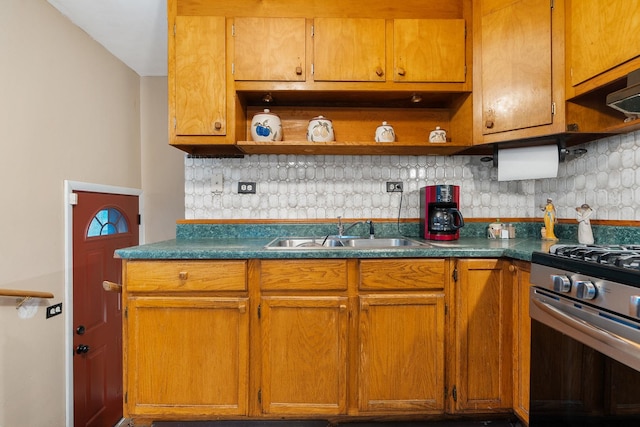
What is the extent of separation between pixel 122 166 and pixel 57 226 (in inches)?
32.4

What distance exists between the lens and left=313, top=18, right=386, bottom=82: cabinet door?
6.00ft

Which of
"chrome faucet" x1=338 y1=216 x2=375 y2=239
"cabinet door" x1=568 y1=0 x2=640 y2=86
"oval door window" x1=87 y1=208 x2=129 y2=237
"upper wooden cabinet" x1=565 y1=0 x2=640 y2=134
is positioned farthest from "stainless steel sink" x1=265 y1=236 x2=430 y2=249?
"oval door window" x1=87 y1=208 x2=129 y2=237

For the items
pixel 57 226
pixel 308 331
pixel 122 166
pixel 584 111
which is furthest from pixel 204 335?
pixel 584 111

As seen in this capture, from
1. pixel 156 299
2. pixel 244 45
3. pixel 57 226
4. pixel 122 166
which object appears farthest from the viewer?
pixel 122 166

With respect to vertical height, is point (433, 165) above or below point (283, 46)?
below

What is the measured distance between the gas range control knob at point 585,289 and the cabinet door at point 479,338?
1.61 feet

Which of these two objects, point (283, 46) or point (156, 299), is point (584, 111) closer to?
point (283, 46)

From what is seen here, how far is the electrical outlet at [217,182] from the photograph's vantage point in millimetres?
2174

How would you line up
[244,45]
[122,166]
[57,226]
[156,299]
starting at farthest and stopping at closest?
[122,166] < [57,226] < [244,45] < [156,299]

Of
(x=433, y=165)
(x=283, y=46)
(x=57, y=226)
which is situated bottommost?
(x=57, y=226)

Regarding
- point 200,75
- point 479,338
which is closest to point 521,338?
point 479,338

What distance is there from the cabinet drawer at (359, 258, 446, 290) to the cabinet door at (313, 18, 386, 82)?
1048 mm

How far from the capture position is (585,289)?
1.04 metres

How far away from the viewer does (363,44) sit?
A: 184 cm
